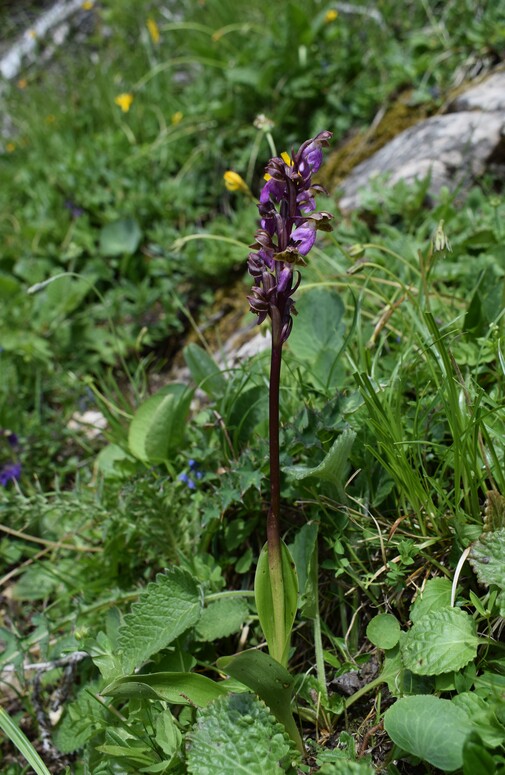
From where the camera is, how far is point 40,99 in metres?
5.09

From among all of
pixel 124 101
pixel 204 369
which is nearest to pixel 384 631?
pixel 204 369

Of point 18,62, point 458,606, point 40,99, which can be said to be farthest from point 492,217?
point 18,62

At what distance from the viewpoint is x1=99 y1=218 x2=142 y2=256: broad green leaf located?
3.28 metres

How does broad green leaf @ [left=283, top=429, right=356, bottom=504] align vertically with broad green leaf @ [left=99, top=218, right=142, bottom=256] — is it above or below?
below

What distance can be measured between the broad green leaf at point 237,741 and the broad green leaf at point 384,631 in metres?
0.25

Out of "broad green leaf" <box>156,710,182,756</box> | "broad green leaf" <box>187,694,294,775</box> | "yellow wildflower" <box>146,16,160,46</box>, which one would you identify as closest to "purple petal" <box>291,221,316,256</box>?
"broad green leaf" <box>187,694,294,775</box>

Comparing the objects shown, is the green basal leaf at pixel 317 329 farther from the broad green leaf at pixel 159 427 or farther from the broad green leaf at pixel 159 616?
the broad green leaf at pixel 159 616

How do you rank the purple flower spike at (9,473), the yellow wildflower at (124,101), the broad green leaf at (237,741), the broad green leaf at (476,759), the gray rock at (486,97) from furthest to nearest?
the yellow wildflower at (124,101) < the gray rock at (486,97) < the purple flower spike at (9,473) < the broad green leaf at (237,741) < the broad green leaf at (476,759)

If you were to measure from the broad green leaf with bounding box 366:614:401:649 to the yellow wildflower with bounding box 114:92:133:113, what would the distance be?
3.53 meters

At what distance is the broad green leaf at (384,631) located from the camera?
4.18 feet

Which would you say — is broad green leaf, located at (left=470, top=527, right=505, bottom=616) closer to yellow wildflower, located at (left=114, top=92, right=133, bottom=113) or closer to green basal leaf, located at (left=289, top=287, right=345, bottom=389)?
green basal leaf, located at (left=289, top=287, right=345, bottom=389)

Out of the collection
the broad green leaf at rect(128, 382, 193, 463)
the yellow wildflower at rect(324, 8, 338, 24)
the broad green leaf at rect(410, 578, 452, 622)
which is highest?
the yellow wildflower at rect(324, 8, 338, 24)

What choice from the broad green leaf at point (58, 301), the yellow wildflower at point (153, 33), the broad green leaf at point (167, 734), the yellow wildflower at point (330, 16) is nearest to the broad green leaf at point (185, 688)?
the broad green leaf at point (167, 734)

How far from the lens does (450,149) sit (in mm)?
2688
